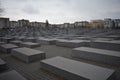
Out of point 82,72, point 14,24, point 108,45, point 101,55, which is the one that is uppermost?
point 14,24

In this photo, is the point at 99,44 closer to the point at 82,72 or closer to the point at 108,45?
the point at 108,45

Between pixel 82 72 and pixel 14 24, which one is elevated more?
pixel 14 24

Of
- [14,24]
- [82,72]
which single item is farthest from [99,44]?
[14,24]

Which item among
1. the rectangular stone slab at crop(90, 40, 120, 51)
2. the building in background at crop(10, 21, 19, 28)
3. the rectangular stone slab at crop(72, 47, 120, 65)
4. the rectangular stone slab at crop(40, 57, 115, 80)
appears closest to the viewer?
the rectangular stone slab at crop(40, 57, 115, 80)

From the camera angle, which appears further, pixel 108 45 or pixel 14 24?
pixel 14 24

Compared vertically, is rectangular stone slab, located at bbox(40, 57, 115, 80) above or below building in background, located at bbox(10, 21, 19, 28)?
below

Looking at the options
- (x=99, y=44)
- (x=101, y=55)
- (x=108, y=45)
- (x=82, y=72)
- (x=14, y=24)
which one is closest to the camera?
(x=82, y=72)

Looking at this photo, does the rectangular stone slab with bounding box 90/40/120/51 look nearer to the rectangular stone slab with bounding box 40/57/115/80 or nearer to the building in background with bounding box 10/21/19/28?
the rectangular stone slab with bounding box 40/57/115/80

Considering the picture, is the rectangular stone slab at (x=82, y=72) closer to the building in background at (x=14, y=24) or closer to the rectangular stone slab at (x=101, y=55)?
the rectangular stone slab at (x=101, y=55)

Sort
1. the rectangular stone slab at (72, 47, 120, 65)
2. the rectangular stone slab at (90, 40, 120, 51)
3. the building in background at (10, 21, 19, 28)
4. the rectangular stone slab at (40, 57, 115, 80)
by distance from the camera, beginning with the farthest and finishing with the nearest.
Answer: the building in background at (10, 21, 19, 28) < the rectangular stone slab at (90, 40, 120, 51) < the rectangular stone slab at (72, 47, 120, 65) < the rectangular stone slab at (40, 57, 115, 80)

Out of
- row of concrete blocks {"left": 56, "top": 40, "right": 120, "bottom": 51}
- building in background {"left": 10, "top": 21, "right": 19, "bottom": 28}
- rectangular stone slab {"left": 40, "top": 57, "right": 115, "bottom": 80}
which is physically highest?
building in background {"left": 10, "top": 21, "right": 19, "bottom": 28}

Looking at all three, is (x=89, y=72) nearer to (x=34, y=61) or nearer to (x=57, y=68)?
(x=57, y=68)

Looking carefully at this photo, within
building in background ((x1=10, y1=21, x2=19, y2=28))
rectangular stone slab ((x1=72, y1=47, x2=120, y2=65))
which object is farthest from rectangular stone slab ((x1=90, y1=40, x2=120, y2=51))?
building in background ((x1=10, y1=21, x2=19, y2=28))

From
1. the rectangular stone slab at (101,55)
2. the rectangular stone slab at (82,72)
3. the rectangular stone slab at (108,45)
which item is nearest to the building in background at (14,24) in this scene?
the rectangular stone slab at (108,45)
